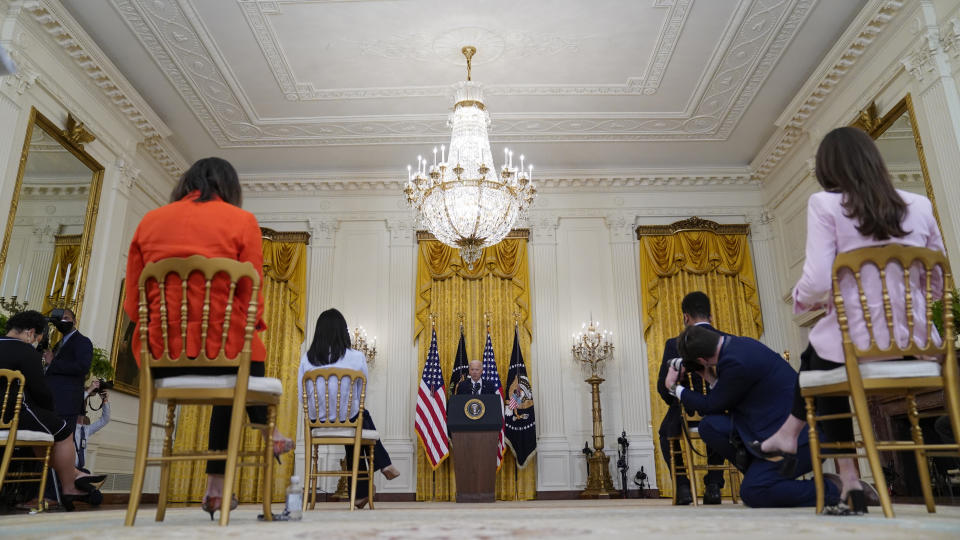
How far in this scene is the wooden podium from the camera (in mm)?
6344

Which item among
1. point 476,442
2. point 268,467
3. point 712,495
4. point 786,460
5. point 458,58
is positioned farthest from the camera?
point 458,58

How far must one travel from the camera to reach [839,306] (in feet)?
7.19

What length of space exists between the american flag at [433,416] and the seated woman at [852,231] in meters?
5.39

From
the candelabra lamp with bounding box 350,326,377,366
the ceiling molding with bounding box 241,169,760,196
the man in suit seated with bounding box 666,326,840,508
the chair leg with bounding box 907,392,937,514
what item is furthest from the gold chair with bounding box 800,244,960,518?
the ceiling molding with bounding box 241,169,760,196

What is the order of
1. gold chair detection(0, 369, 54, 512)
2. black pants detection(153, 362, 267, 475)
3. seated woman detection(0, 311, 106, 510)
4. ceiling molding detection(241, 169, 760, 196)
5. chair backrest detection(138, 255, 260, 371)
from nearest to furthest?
chair backrest detection(138, 255, 260, 371), black pants detection(153, 362, 267, 475), gold chair detection(0, 369, 54, 512), seated woman detection(0, 311, 106, 510), ceiling molding detection(241, 169, 760, 196)

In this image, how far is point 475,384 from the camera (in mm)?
7426

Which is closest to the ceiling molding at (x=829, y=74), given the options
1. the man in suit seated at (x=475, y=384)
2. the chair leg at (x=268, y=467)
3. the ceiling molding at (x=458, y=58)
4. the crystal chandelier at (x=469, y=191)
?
the ceiling molding at (x=458, y=58)

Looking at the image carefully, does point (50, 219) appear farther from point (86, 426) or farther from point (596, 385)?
point (596, 385)

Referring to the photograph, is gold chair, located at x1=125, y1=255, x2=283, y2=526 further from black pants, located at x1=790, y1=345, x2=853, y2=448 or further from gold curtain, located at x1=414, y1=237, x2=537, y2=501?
gold curtain, located at x1=414, y1=237, x2=537, y2=501

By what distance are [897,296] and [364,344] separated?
6.56m

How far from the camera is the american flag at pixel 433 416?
24.1 feet

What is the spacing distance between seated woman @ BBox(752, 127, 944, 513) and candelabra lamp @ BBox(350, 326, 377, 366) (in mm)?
6327

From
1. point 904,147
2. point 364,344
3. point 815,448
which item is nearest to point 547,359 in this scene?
point 364,344

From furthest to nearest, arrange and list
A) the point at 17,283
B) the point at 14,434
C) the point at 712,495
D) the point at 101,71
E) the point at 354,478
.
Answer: the point at 101,71
the point at 17,283
the point at 712,495
the point at 354,478
the point at 14,434
